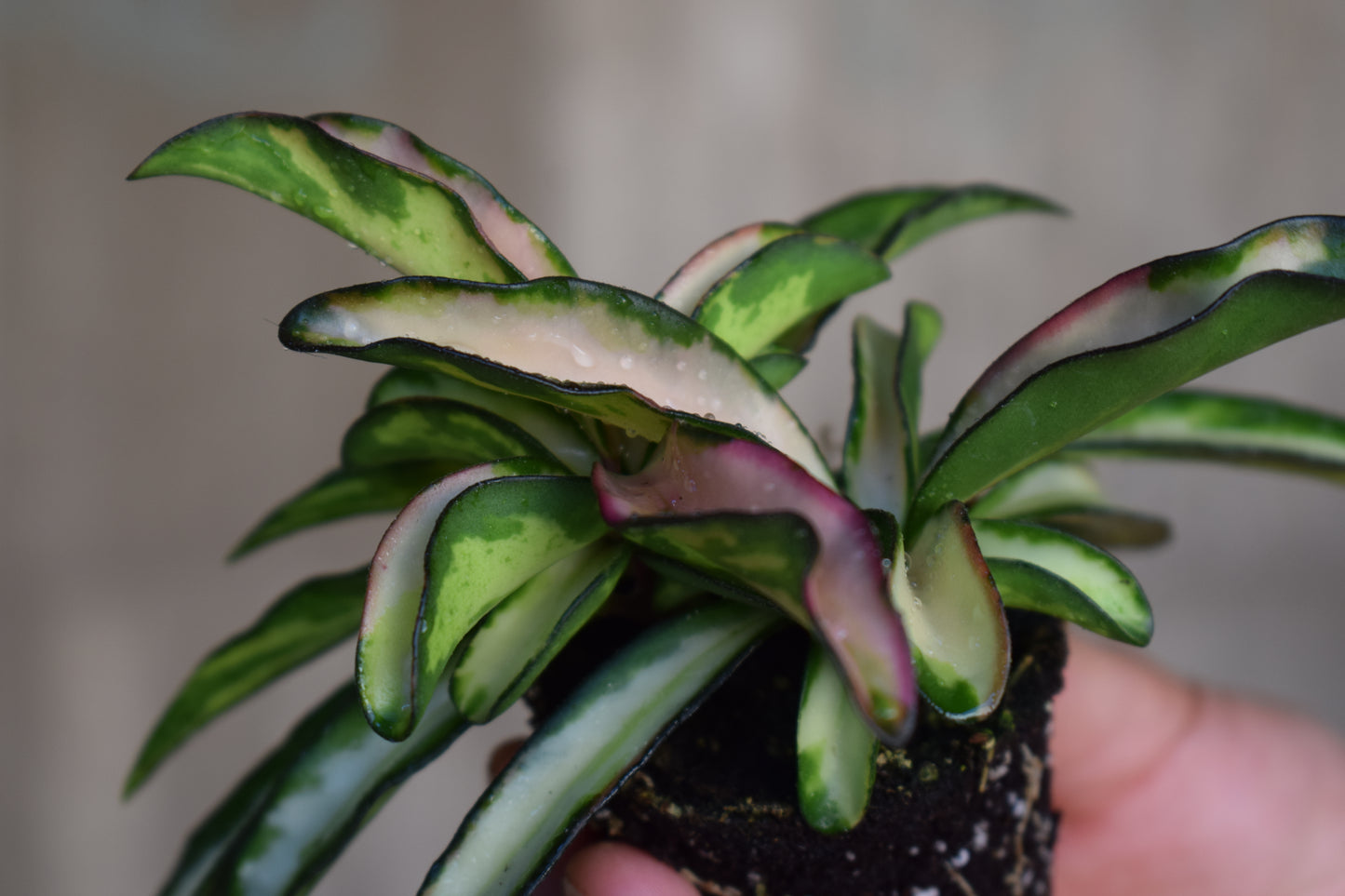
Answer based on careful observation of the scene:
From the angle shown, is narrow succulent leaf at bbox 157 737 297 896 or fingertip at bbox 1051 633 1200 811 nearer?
narrow succulent leaf at bbox 157 737 297 896

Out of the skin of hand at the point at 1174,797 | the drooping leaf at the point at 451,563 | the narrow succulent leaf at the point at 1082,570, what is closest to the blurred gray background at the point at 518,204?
the skin of hand at the point at 1174,797

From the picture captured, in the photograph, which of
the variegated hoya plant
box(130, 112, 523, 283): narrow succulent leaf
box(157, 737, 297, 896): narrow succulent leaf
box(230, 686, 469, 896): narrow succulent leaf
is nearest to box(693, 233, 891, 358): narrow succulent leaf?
the variegated hoya plant

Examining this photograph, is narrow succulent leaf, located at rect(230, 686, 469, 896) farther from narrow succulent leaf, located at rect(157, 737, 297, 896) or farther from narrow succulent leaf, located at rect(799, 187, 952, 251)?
narrow succulent leaf, located at rect(799, 187, 952, 251)

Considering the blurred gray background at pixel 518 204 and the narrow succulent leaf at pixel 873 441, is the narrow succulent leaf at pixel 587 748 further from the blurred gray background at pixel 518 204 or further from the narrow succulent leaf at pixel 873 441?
the blurred gray background at pixel 518 204

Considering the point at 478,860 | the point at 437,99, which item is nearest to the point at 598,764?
the point at 478,860

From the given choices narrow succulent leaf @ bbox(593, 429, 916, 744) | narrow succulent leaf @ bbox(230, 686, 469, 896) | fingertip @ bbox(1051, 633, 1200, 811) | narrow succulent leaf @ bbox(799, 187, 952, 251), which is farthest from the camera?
fingertip @ bbox(1051, 633, 1200, 811)

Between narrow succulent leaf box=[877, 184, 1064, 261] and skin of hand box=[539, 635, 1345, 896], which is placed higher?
narrow succulent leaf box=[877, 184, 1064, 261]
